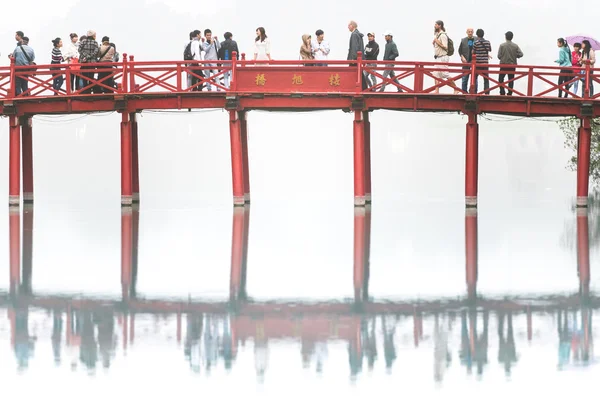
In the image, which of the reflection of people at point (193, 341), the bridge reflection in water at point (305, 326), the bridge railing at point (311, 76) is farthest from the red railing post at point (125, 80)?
the reflection of people at point (193, 341)

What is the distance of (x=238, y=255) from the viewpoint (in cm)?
1995

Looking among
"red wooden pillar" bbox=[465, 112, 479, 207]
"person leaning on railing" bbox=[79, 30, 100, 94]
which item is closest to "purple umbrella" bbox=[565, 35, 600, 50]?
Result: "red wooden pillar" bbox=[465, 112, 479, 207]

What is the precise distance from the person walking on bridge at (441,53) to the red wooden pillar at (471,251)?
346cm

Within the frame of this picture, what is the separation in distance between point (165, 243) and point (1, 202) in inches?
758

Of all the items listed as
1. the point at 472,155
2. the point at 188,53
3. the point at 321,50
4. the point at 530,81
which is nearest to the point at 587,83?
the point at 530,81

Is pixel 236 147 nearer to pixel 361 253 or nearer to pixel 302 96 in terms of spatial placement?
pixel 302 96

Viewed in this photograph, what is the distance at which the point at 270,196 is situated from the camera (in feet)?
149

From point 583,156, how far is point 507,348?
22.8 meters

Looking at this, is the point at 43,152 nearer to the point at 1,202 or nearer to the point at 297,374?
A: the point at 1,202

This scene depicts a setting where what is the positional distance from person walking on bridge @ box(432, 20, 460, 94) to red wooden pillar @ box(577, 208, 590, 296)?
4960 mm

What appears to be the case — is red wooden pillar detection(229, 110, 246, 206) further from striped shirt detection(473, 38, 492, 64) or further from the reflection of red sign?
striped shirt detection(473, 38, 492, 64)

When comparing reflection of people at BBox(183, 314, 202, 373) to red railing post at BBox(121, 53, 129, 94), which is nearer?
reflection of people at BBox(183, 314, 202, 373)

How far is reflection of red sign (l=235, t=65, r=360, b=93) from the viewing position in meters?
32.0

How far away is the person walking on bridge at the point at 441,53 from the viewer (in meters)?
31.8
